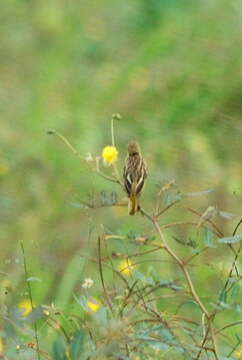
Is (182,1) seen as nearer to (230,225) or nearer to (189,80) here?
(189,80)

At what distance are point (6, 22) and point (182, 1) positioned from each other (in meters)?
0.73

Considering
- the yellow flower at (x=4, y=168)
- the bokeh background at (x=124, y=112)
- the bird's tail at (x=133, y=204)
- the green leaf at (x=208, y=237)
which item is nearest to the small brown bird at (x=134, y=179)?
the bird's tail at (x=133, y=204)

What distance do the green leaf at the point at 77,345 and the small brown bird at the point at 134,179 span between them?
808 mm

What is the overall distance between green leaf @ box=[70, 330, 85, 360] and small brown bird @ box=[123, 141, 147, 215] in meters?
0.81

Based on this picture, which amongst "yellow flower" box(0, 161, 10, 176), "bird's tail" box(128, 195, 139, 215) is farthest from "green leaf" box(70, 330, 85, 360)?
"yellow flower" box(0, 161, 10, 176)

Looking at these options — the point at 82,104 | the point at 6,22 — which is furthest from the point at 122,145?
the point at 6,22

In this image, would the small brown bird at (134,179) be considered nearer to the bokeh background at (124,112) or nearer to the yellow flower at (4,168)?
the bokeh background at (124,112)

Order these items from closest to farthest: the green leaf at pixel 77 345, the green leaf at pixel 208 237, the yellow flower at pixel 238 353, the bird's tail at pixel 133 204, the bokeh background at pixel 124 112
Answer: the green leaf at pixel 77 345 → the green leaf at pixel 208 237 → the yellow flower at pixel 238 353 → the bird's tail at pixel 133 204 → the bokeh background at pixel 124 112

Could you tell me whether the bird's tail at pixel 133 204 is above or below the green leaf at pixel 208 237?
above

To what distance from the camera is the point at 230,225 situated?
4332mm

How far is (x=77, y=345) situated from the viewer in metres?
1.96

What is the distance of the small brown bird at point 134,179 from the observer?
2.80 metres

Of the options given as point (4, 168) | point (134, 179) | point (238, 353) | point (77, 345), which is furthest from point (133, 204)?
point (4, 168)

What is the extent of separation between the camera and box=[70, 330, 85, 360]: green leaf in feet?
6.40
